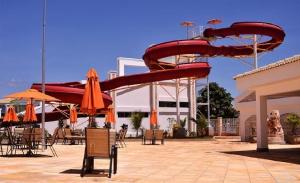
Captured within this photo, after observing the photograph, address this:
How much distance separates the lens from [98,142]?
852 centimetres

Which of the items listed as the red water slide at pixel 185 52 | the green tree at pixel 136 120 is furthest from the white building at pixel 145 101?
the red water slide at pixel 185 52

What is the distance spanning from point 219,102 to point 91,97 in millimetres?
59708

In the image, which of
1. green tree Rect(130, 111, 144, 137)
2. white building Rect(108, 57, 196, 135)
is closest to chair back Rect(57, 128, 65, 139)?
green tree Rect(130, 111, 144, 137)

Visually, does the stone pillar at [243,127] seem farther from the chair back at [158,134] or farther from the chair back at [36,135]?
the chair back at [36,135]

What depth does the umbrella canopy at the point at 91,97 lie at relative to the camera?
358 inches

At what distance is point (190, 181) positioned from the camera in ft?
25.7

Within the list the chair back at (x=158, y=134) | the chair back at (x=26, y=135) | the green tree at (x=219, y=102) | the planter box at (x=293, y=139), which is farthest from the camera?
the green tree at (x=219, y=102)

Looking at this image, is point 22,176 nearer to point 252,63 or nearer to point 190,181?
point 190,181

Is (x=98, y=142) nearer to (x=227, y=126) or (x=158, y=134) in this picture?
(x=158, y=134)

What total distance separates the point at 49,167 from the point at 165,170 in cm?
284

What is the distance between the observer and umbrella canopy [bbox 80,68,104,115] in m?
9.10

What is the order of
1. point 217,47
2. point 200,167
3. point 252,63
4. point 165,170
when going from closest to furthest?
point 165,170, point 200,167, point 217,47, point 252,63

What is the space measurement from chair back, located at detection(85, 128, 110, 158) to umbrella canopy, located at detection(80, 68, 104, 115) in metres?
0.75

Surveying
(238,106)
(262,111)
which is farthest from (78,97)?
(262,111)
